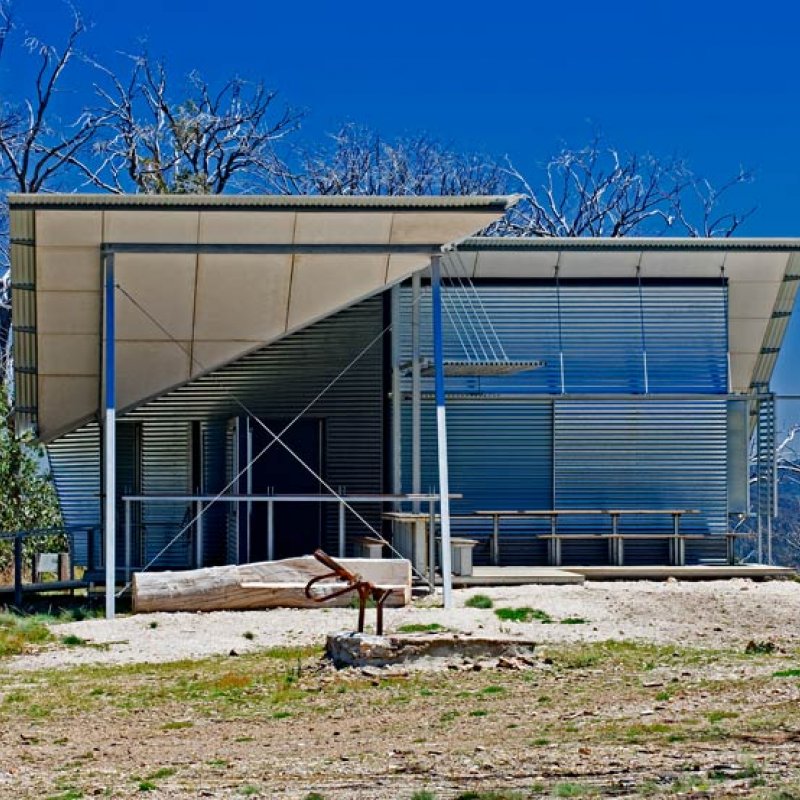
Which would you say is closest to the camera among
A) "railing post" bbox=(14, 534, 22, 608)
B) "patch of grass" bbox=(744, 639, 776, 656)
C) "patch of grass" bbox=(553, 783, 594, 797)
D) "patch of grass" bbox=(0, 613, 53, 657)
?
"patch of grass" bbox=(553, 783, 594, 797)

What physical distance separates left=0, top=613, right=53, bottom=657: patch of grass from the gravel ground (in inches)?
9.6

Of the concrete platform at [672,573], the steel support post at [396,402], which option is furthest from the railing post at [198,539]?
the concrete platform at [672,573]

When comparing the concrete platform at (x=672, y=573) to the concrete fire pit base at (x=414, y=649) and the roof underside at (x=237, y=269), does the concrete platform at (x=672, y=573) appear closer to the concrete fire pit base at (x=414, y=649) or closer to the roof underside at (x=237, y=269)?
the roof underside at (x=237, y=269)

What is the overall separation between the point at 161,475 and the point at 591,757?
1494 centimetres

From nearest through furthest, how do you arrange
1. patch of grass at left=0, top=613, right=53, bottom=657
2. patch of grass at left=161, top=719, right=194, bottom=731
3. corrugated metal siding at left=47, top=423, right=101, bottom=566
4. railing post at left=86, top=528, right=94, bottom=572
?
patch of grass at left=161, top=719, right=194, bottom=731
patch of grass at left=0, top=613, right=53, bottom=657
railing post at left=86, top=528, right=94, bottom=572
corrugated metal siding at left=47, top=423, right=101, bottom=566

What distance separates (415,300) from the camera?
21.3m

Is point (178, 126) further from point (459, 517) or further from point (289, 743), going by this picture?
point (289, 743)

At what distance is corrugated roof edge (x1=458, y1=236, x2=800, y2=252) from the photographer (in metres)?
23.2

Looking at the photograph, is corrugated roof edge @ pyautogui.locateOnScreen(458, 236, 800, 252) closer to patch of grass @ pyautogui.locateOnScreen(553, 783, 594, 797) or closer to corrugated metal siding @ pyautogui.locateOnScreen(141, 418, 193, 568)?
corrugated metal siding @ pyautogui.locateOnScreen(141, 418, 193, 568)

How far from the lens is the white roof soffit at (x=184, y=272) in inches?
740

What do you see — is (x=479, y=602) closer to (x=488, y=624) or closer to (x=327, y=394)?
(x=488, y=624)

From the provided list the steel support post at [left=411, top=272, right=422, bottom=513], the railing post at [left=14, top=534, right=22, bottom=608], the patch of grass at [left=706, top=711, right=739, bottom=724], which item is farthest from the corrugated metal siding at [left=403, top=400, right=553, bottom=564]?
the patch of grass at [left=706, top=711, right=739, bottom=724]

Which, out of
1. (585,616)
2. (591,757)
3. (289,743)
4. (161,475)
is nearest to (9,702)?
(289,743)

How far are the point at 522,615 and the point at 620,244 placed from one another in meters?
7.48
